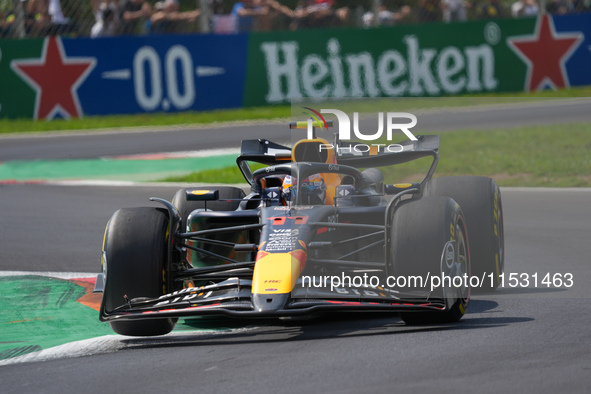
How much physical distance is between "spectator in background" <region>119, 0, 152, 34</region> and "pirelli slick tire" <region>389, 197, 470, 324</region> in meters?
12.7

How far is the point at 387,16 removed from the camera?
19.3 meters

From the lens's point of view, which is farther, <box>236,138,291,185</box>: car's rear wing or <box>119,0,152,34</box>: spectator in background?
<box>119,0,152,34</box>: spectator in background

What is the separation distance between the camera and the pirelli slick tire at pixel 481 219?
6672 mm

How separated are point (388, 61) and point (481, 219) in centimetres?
1216

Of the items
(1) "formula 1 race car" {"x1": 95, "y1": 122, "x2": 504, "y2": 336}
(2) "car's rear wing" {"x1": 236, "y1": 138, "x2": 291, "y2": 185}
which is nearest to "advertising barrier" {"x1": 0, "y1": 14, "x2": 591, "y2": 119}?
(2) "car's rear wing" {"x1": 236, "y1": 138, "x2": 291, "y2": 185}

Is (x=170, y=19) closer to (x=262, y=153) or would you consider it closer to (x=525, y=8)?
(x=525, y=8)

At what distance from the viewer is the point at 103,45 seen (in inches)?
681

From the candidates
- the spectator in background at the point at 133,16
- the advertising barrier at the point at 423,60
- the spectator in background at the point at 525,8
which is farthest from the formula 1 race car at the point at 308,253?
the spectator in background at the point at 525,8

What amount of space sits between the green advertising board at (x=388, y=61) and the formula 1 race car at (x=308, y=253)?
432 inches

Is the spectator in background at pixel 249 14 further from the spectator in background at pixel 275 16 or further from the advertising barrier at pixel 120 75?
the advertising barrier at pixel 120 75

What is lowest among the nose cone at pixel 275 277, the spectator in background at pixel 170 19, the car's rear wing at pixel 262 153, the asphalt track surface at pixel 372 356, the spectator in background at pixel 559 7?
the asphalt track surface at pixel 372 356

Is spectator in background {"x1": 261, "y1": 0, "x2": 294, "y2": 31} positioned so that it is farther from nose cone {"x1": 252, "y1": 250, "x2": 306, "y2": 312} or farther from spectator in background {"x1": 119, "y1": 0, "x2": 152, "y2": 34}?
nose cone {"x1": 252, "y1": 250, "x2": 306, "y2": 312}

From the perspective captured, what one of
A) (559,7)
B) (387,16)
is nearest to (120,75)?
(387,16)

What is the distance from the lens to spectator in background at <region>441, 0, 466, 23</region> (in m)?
19.5
